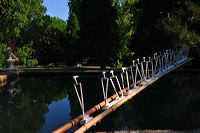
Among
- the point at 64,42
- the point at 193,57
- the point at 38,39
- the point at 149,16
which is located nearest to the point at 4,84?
the point at 149,16

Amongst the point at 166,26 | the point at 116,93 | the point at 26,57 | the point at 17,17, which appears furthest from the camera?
the point at 26,57

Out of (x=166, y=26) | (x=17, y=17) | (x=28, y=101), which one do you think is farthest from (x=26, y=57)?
(x=28, y=101)

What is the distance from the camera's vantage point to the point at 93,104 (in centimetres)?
1673

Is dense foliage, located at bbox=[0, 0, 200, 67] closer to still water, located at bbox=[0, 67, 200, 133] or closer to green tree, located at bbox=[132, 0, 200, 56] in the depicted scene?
green tree, located at bbox=[132, 0, 200, 56]

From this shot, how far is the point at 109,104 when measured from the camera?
1193 cm

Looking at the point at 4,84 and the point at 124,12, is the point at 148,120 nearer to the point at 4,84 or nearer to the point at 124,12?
the point at 4,84

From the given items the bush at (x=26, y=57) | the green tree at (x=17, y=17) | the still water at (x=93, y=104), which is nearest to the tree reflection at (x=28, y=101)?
the still water at (x=93, y=104)

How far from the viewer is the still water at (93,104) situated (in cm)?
1330

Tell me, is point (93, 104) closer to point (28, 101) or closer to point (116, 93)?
point (28, 101)

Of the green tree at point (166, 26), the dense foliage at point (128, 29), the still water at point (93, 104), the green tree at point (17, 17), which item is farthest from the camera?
the green tree at point (17, 17)

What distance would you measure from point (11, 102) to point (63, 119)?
510 cm

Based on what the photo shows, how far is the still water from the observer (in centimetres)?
1330

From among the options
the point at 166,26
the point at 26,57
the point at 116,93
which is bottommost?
the point at 116,93

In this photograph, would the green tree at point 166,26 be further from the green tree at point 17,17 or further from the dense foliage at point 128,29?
the green tree at point 17,17
